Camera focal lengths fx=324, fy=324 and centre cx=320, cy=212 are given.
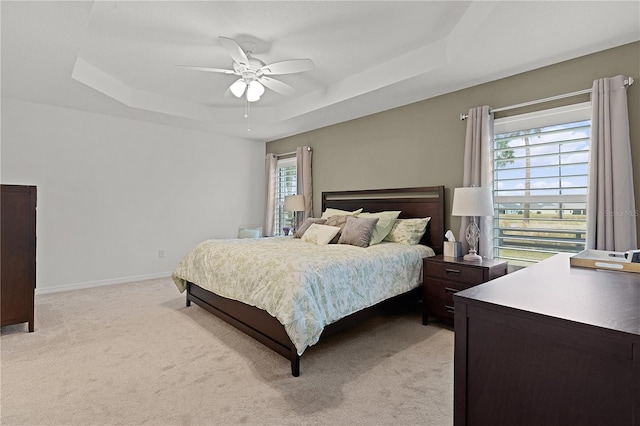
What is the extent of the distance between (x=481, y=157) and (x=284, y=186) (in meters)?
3.77

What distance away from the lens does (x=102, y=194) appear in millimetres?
4738

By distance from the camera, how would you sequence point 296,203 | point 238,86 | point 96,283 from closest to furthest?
point 238,86 → point 96,283 → point 296,203

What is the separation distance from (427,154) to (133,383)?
3.69m

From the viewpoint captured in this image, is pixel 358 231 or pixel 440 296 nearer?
pixel 440 296

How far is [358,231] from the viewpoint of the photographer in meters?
3.62

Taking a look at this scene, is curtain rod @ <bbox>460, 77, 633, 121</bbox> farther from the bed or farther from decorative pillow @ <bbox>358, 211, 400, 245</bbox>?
decorative pillow @ <bbox>358, 211, 400, 245</bbox>

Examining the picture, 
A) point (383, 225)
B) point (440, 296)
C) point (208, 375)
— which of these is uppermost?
point (383, 225)

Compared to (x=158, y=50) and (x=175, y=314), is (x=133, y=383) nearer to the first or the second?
(x=175, y=314)

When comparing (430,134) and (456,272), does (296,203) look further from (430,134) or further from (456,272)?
(456,272)

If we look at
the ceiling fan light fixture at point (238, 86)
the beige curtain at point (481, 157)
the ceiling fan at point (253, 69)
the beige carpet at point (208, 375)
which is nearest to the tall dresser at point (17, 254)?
the beige carpet at point (208, 375)

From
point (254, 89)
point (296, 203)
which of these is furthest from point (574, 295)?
point (296, 203)

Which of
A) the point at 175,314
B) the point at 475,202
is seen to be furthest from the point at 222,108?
the point at 475,202

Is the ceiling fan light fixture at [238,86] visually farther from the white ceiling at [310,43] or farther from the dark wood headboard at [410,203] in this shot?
the dark wood headboard at [410,203]

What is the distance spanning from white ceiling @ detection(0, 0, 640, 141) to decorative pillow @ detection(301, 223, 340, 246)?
1644mm
